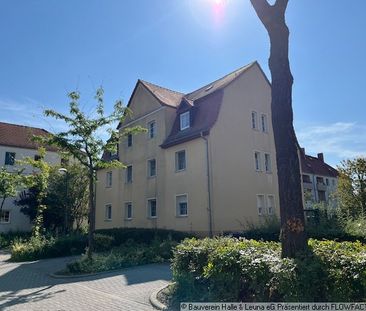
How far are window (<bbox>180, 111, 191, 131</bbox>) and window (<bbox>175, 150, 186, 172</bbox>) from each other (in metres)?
1.86

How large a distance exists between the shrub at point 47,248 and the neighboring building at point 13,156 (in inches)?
801

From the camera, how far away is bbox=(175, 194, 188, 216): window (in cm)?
2298

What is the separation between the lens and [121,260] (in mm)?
14406

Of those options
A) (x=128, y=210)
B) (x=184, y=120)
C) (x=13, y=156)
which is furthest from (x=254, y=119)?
(x=13, y=156)

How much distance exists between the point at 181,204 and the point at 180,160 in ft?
9.48

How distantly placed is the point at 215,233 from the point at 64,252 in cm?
819

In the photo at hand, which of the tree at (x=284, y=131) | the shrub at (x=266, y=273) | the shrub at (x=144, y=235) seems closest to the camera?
the shrub at (x=266, y=273)

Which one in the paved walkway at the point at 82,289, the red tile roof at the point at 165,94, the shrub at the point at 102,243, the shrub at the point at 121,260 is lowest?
the paved walkway at the point at 82,289

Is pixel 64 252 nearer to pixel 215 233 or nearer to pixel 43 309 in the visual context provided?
pixel 215 233

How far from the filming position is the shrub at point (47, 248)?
58.9 ft

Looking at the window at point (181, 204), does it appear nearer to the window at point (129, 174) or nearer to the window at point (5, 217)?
the window at point (129, 174)

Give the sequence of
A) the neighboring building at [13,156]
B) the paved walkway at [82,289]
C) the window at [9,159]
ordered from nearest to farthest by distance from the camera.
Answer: the paved walkway at [82,289]
the neighboring building at [13,156]
the window at [9,159]

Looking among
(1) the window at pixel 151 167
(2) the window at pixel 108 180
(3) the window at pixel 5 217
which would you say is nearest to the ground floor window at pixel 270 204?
(1) the window at pixel 151 167

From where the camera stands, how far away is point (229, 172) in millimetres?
22609
